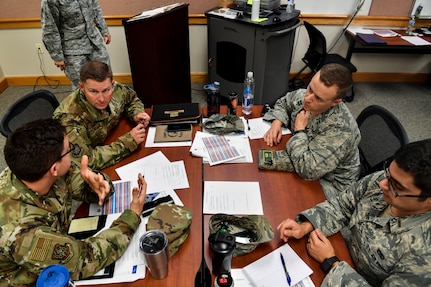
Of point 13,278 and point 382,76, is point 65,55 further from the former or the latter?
point 382,76

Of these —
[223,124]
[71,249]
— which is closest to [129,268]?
[71,249]

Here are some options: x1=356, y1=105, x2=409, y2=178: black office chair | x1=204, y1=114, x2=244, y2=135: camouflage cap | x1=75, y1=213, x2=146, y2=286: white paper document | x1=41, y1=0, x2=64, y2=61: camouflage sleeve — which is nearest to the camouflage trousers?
x1=41, y1=0, x2=64, y2=61: camouflage sleeve

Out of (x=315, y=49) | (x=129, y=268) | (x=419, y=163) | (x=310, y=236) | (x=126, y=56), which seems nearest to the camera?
(x=419, y=163)

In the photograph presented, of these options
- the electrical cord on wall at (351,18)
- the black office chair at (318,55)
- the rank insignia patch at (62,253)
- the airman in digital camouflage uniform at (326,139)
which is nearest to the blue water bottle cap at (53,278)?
the rank insignia patch at (62,253)

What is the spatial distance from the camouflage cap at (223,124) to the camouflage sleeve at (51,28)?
157 centimetres

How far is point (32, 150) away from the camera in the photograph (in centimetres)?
100

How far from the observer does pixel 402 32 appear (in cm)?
358

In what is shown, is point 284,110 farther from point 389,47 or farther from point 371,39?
point 389,47

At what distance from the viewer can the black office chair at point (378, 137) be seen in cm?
143

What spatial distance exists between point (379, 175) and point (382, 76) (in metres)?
3.38

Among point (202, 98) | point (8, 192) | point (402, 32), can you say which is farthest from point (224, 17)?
point (8, 192)

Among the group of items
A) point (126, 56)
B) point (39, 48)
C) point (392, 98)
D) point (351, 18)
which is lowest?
point (392, 98)

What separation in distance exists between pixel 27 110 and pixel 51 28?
1.13 m

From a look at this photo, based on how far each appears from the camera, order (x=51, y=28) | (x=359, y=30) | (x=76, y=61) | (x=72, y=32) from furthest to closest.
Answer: (x=359, y=30), (x=76, y=61), (x=72, y=32), (x=51, y=28)
